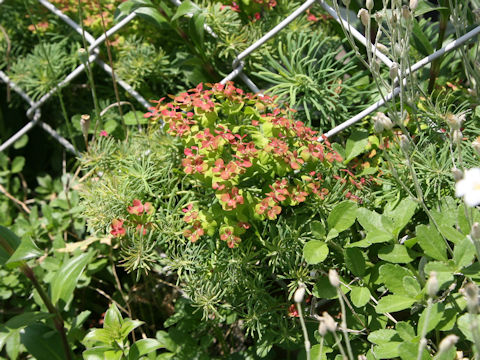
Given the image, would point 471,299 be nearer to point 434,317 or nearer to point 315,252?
point 434,317

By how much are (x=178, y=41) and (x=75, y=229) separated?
0.73m

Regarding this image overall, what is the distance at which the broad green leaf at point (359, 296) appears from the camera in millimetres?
1119

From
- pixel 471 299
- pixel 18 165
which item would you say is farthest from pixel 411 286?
pixel 18 165

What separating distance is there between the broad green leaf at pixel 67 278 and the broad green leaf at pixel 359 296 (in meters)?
0.76

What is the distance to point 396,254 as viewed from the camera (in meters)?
1.13

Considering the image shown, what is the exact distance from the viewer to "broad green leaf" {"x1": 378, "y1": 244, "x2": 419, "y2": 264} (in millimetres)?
1120

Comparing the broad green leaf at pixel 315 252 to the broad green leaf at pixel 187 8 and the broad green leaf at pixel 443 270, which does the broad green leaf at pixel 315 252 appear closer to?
the broad green leaf at pixel 443 270

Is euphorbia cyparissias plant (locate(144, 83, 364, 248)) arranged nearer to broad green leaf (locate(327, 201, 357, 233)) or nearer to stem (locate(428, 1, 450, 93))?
broad green leaf (locate(327, 201, 357, 233))

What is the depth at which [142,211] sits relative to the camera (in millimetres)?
1302

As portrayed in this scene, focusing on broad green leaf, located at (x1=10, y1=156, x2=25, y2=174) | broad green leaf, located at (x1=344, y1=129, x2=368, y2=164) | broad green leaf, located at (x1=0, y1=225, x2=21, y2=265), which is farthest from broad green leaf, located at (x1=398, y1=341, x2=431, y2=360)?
broad green leaf, located at (x1=10, y1=156, x2=25, y2=174)

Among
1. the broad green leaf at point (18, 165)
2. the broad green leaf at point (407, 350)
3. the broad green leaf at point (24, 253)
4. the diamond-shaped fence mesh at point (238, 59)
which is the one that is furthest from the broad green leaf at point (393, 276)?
the broad green leaf at point (18, 165)

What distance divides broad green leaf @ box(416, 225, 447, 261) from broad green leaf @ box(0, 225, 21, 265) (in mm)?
999

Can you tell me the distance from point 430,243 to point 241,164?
419 mm

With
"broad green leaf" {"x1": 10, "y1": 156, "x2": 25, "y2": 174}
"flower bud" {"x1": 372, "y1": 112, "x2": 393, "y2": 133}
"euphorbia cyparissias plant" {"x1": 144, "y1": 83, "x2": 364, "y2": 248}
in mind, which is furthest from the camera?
"broad green leaf" {"x1": 10, "y1": 156, "x2": 25, "y2": 174}
